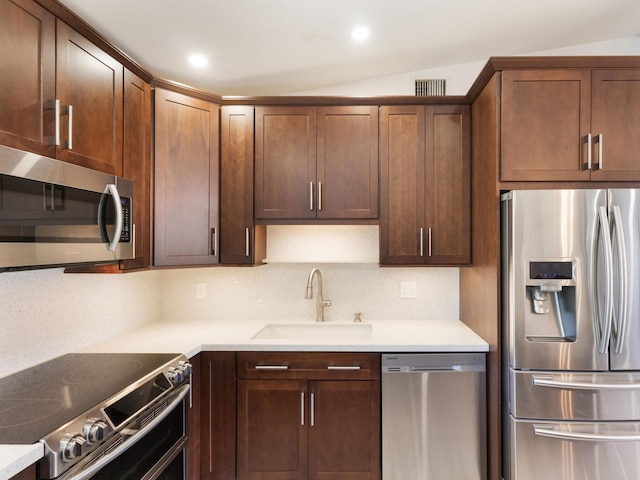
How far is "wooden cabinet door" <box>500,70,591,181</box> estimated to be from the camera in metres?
1.92

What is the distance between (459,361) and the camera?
2057 millimetres

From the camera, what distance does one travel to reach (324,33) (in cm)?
203

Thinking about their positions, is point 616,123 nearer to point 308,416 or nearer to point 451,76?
point 451,76

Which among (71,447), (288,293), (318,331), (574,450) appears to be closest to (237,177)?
(288,293)

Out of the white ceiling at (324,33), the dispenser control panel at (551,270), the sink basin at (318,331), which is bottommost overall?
the sink basin at (318,331)

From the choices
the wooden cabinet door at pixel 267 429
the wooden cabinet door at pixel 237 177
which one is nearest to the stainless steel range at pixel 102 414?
the wooden cabinet door at pixel 267 429

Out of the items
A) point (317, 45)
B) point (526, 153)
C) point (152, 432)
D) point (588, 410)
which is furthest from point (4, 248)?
point (588, 410)

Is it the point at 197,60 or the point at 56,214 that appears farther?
the point at 197,60

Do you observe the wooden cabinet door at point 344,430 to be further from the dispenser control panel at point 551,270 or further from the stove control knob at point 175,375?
the dispenser control panel at point 551,270

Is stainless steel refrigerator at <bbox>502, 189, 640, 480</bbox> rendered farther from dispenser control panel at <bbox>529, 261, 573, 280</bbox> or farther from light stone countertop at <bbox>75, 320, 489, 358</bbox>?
light stone countertop at <bbox>75, 320, 489, 358</bbox>

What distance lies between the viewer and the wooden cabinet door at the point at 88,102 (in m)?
1.48

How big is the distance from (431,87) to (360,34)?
2.66 feet

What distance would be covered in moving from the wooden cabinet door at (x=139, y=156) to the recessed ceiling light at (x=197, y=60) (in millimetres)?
303

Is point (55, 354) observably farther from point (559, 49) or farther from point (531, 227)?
point (559, 49)
